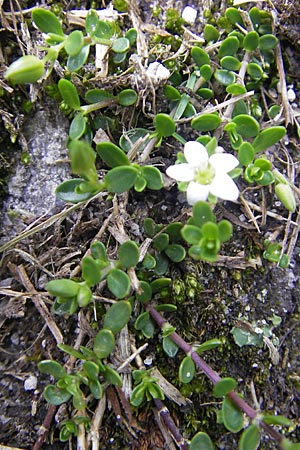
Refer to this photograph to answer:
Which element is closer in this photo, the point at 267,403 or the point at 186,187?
A: the point at 186,187

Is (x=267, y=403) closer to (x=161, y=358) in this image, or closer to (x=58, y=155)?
(x=161, y=358)

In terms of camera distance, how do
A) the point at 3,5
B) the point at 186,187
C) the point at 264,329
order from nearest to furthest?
the point at 186,187, the point at 264,329, the point at 3,5

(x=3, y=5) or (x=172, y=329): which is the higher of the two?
(x=3, y=5)

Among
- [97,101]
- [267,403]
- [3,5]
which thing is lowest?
[267,403]

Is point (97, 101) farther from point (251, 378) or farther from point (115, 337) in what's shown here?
point (251, 378)

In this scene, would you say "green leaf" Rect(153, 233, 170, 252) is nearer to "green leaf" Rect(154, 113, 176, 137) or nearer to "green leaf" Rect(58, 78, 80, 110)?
"green leaf" Rect(154, 113, 176, 137)

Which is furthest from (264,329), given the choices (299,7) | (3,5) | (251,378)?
(3,5)

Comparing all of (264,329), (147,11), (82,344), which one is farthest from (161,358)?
(147,11)

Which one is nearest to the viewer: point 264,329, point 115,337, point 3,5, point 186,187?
point 186,187

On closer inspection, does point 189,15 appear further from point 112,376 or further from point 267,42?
point 112,376
